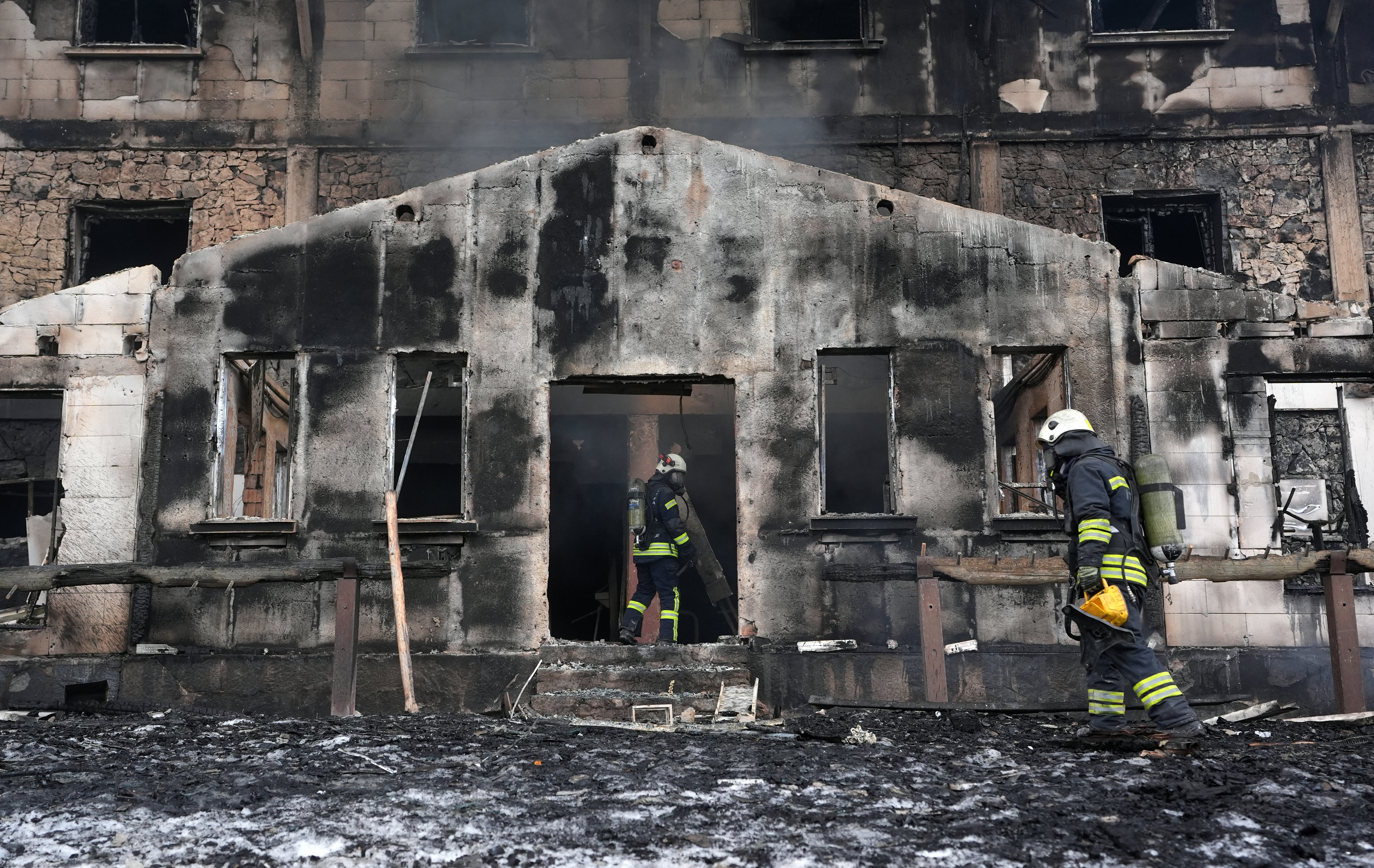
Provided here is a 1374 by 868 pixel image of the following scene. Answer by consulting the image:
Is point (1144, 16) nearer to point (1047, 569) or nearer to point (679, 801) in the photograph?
point (1047, 569)

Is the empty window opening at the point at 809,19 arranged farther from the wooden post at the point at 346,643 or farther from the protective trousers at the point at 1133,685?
the protective trousers at the point at 1133,685

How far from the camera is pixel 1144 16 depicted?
608 inches

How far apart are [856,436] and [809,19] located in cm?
551

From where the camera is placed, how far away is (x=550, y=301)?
34.9 feet

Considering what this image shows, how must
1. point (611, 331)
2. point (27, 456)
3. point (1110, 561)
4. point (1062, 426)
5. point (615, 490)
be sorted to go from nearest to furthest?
point (1110, 561) → point (1062, 426) → point (611, 331) → point (615, 490) → point (27, 456)

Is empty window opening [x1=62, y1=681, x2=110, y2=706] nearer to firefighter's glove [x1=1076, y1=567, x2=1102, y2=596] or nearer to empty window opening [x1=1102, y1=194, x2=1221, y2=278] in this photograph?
firefighter's glove [x1=1076, y1=567, x2=1102, y2=596]

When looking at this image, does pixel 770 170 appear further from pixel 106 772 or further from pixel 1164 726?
pixel 106 772

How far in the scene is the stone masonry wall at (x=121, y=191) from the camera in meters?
14.6

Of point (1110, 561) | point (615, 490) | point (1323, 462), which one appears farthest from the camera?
point (615, 490)

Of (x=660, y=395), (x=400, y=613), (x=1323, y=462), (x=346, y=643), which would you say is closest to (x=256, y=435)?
(x=400, y=613)

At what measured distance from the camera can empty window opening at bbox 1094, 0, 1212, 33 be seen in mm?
15312

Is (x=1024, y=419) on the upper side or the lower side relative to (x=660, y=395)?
lower

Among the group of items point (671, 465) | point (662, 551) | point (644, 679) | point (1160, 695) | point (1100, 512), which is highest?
point (671, 465)

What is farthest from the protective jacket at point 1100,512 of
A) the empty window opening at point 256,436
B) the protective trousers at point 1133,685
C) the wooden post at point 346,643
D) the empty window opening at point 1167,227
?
the empty window opening at point 1167,227
